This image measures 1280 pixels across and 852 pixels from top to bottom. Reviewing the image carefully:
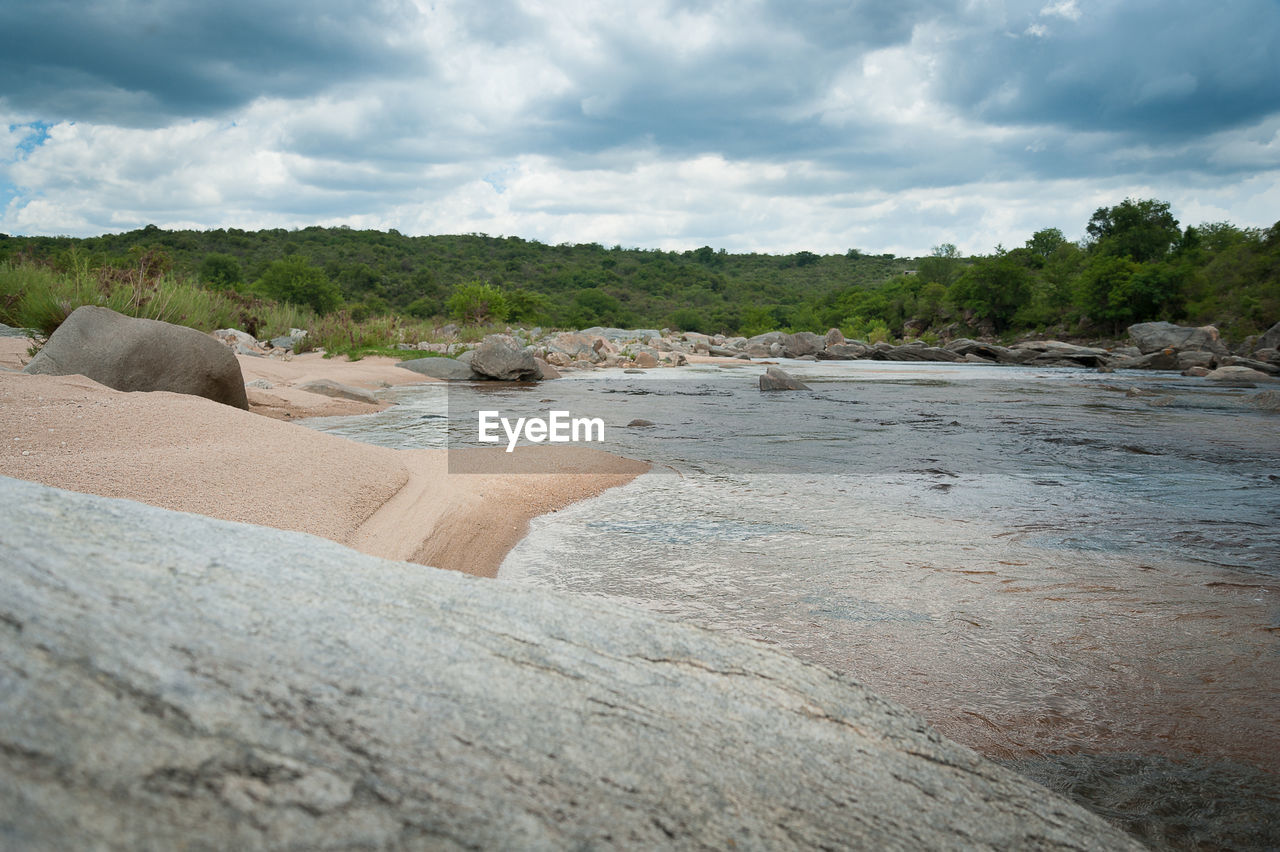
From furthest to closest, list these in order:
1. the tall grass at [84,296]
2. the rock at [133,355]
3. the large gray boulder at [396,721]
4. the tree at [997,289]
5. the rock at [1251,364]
Result: 1. the tree at [997,289]
2. the rock at [1251,364]
3. the tall grass at [84,296]
4. the rock at [133,355]
5. the large gray boulder at [396,721]

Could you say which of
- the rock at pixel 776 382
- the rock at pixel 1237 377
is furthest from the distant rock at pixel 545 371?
the rock at pixel 1237 377

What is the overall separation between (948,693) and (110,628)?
257cm

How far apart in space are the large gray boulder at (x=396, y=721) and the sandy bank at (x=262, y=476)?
2.10 meters

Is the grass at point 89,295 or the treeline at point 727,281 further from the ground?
the treeline at point 727,281

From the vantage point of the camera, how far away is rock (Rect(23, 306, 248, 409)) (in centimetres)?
710

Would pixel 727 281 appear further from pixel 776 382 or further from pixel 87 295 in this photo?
pixel 87 295

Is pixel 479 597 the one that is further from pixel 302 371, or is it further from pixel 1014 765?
pixel 302 371

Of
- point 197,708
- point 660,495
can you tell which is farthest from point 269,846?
point 660,495

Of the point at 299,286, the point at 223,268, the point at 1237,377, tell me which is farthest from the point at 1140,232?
the point at 223,268

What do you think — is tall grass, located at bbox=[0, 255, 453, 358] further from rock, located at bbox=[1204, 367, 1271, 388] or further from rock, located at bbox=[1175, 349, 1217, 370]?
rock, located at bbox=[1175, 349, 1217, 370]

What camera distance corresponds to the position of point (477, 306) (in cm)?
3425

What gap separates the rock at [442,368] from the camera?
726 inches

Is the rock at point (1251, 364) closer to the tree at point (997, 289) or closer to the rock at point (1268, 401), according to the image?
the rock at point (1268, 401)

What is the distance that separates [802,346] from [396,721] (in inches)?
1542
